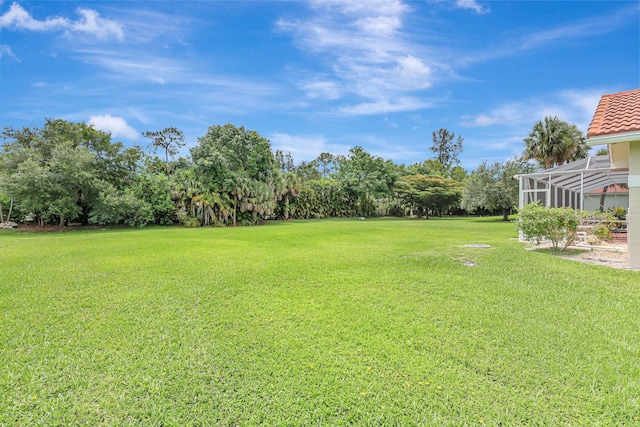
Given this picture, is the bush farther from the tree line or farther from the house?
the tree line

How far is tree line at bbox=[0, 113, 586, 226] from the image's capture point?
663 inches

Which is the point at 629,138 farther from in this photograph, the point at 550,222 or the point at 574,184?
the point at 574,184

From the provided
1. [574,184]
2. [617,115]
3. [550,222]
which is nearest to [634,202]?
[617,115]

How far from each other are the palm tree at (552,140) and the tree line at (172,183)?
157 cm

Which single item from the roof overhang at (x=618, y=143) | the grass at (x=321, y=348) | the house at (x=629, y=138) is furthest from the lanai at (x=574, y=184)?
the grass at (x=321, y=348)

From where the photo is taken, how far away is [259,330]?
3.60 metres

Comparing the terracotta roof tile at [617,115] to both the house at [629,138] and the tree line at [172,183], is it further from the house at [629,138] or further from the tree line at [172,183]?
the tree line at [172,183]

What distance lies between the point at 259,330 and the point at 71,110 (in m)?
22.3

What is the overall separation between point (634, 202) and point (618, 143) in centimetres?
132

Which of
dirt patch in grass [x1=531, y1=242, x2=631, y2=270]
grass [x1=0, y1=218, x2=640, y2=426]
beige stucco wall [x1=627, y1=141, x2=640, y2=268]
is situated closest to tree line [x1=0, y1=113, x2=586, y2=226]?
grass [x1=0, y1=218, x2=640, y2=426]

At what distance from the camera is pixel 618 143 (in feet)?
21.9

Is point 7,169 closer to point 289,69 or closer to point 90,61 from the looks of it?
point 90,61

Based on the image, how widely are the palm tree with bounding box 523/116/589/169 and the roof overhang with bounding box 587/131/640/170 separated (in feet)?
59.1

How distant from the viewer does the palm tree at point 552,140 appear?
2320 centimetres
